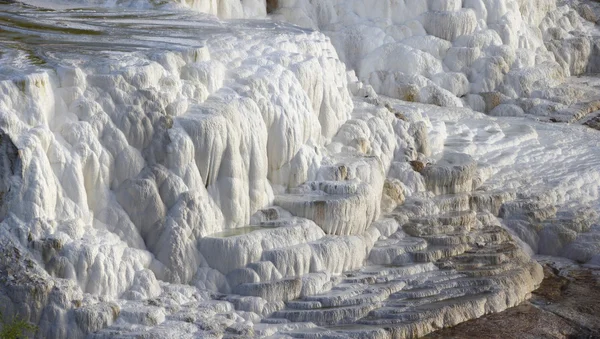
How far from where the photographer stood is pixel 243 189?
1256cm

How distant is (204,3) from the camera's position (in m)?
17.2

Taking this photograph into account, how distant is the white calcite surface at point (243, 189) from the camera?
35.7 ft

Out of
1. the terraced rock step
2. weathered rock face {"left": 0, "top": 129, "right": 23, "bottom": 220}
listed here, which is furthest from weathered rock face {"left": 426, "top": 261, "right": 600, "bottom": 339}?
weathered rock face {"left": 0, "top": 129, "right": 23, "bottom": 220}

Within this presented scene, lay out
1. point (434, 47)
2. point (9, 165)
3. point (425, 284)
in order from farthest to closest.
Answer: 1. point (434, 47)
2. point (425, 284)
3. point (9, 165)

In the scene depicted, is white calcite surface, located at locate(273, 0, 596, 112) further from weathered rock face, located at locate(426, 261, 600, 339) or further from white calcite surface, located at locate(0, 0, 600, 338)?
weathered rock face, located at locate(426, 261, 600, 339)

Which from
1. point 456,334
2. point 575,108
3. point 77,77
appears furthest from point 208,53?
point 575,108

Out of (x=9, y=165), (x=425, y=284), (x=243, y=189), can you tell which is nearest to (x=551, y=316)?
(x=425, y=284)

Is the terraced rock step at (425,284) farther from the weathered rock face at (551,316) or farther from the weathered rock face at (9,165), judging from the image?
the weathered rock face at (9,165)

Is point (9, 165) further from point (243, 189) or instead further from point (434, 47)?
point (434, 47)

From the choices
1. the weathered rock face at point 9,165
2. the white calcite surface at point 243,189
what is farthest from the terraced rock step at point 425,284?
the weathered rock face at point 9,165

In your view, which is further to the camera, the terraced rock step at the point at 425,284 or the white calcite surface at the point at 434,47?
the white calcite surface at the point at 434,47

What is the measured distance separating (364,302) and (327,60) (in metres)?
4.11

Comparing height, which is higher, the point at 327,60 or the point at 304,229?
the point at 327,60

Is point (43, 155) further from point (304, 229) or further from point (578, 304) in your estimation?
point (578, 304)
